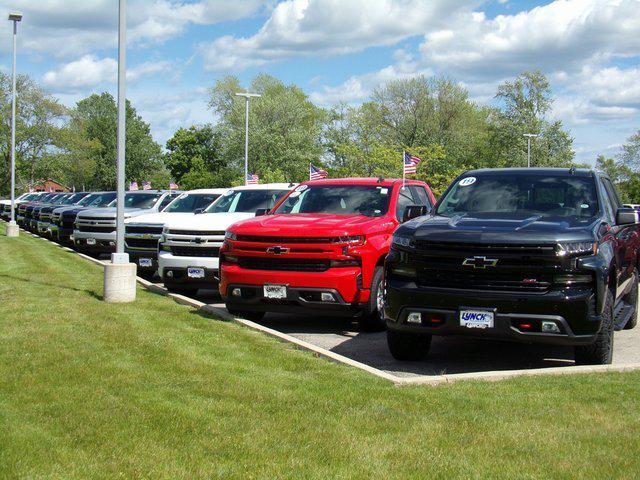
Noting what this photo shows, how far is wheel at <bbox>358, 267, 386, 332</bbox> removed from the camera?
377 inches

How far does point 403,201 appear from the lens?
437 inches

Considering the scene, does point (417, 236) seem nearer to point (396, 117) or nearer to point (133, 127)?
point (396, 117)

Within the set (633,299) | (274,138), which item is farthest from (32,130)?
(633,299)

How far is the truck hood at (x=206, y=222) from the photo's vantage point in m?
12.9

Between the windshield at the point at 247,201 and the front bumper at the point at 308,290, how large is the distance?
5094 mm

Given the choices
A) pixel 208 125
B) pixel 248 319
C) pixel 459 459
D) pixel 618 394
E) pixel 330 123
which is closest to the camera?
pixel 459 459

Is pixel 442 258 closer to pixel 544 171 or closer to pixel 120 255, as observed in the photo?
pixel 544 171

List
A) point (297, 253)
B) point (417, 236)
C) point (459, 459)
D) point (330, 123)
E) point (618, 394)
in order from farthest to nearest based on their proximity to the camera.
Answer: point (330, 123) < point (297, 253) < point (417, 236) < point (618, 394) < point (459, 459)

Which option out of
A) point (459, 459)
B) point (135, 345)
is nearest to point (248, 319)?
point (135, 345)

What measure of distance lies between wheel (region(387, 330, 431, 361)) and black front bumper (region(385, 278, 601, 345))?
68 cm

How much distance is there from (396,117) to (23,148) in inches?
1250

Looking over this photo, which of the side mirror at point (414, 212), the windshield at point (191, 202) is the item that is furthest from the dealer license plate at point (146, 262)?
the side mirror at point (414, 212)

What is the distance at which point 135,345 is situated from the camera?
7.88m

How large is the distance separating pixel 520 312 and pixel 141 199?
16277 mm
